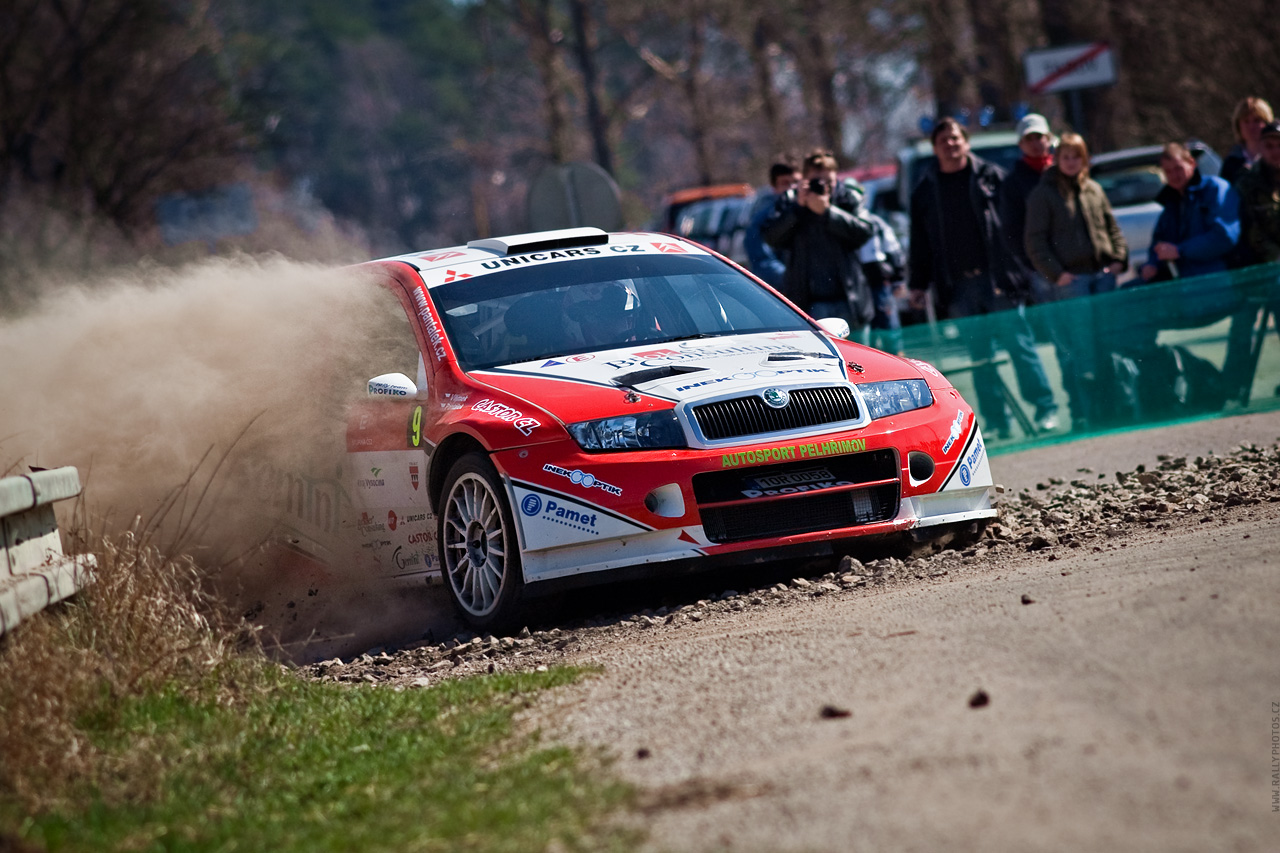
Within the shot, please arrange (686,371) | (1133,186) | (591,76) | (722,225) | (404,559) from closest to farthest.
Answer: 1. (686,371)
2. (404,559)
3. (1133,186)
4. (722,225)
5. (591,76)

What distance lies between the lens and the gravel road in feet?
12.8

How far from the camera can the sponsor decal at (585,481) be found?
284 inches

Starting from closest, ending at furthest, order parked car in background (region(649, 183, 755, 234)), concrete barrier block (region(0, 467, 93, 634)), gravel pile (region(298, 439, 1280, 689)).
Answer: concrete barrier block (region(0, 467, 93, 634)) < gravel pile (region(298, 439, 1280, 689)) < parked car in background (region(649, 183, 755, 234))

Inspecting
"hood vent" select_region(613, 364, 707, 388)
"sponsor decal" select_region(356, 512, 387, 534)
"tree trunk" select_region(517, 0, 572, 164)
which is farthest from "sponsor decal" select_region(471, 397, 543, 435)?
"tree trunk" select_region(517, 0, 572, 164)

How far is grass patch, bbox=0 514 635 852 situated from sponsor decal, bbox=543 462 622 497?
3.83 ft

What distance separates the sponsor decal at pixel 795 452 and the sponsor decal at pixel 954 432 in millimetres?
506

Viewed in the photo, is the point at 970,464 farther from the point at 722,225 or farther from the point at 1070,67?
the point at 722,225

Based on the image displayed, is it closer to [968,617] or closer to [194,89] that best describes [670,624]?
[968,617]

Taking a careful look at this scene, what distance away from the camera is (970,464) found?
798 cm

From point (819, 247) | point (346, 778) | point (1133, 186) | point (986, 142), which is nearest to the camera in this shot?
point (346, 778)

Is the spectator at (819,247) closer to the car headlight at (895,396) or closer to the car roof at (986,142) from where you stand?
the car headlight at (895,396)

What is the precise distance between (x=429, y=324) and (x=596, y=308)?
850 mm

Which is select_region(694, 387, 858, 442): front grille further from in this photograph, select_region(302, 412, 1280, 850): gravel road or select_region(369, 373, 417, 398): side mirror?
select_region(369, 373, 417, 398): side mirror

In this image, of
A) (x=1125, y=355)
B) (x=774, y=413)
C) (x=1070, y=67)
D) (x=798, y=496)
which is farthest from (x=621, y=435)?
(x=1070, y=67)
